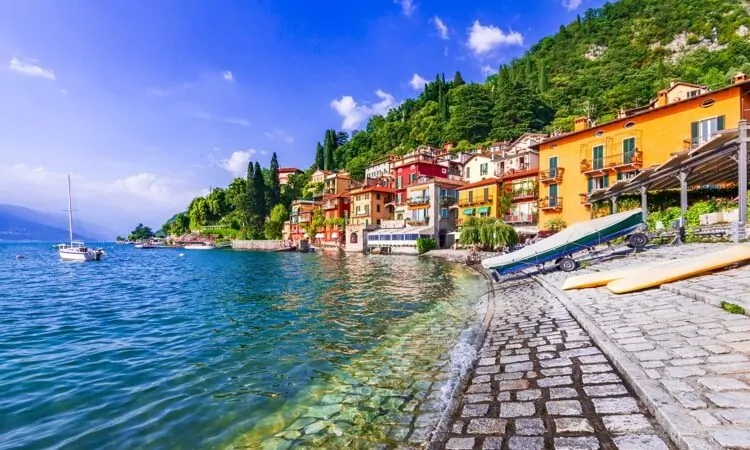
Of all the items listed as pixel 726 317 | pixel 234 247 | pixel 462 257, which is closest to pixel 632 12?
pixel 462 257

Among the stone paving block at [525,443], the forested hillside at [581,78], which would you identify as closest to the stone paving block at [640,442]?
the stone paving block at [525,443]

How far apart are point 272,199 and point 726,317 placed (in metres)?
88.0

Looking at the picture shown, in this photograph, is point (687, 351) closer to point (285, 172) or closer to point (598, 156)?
point (598, 156)

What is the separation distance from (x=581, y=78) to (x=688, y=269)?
82174 millimetres

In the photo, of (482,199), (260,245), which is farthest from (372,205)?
(260,245)

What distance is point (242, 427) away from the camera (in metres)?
5.33

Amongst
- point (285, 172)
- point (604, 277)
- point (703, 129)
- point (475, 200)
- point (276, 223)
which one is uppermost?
point (285, 172)

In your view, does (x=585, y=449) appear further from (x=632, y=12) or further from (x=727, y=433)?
(x=632, y=12)

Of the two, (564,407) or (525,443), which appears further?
(564,407)

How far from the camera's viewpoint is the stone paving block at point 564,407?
385 cm

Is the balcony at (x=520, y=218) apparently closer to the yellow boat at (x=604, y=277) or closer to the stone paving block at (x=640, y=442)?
the yellow boat at (x=604, y=277)

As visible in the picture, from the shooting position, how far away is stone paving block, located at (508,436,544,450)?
334 centimetres

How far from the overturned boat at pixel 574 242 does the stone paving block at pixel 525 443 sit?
46.0 ft

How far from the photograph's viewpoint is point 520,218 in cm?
3956
